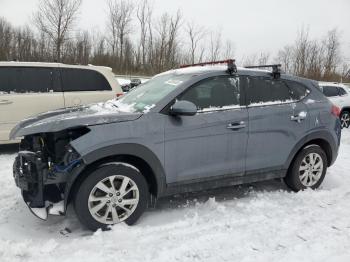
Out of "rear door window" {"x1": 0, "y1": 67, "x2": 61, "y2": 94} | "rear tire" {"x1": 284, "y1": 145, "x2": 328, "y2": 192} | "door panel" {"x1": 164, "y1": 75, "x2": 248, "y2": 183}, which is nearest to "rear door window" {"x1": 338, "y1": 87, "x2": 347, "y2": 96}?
"rear tire" {"x1": 284, "y1": 145, "x2": 328, "y2": 192}

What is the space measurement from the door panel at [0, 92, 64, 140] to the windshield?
2697 millimetres

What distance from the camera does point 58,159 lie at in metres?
3.48

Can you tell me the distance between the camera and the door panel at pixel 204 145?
3859mm

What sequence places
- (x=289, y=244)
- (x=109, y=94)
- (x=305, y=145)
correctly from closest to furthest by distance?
(x=289, y=244), (x=305, y=145), (x=109, y=94)

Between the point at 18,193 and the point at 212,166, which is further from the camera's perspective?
the point at 18,193

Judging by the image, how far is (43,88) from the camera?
689 centimetres

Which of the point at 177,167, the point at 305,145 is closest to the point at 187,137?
the point at 177,167

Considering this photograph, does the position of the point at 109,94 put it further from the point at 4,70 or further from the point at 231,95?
the point at 231,95

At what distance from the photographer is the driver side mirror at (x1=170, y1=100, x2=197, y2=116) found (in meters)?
3.74

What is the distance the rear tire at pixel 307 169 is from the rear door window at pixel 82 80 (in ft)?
14.2

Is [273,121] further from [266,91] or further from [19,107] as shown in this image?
[19,107]

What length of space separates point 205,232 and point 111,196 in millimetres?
1045

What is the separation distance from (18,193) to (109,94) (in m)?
3.41

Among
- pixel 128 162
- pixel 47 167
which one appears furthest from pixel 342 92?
pixel 47 167
